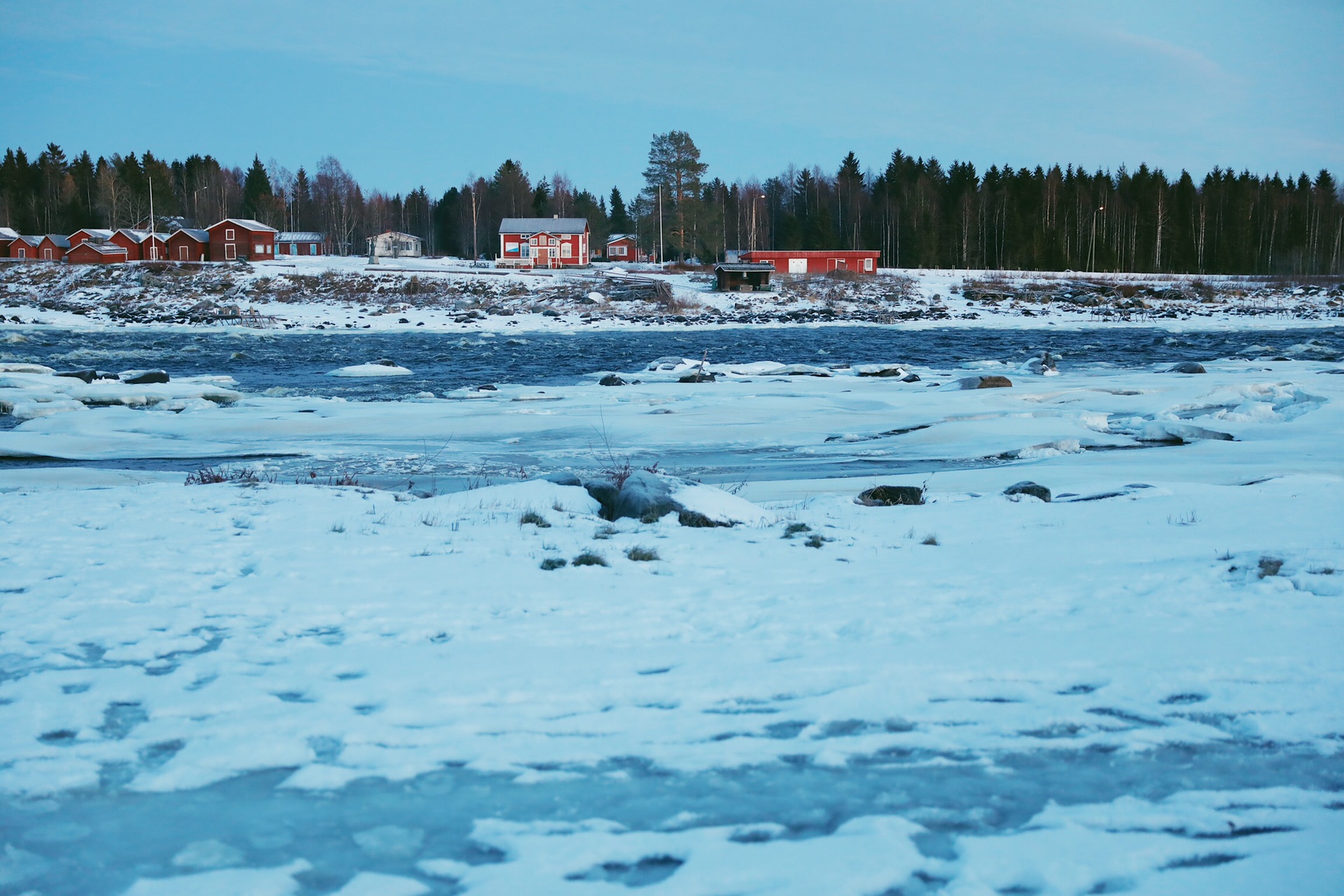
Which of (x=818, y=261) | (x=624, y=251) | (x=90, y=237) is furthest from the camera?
(x=624, y=251)

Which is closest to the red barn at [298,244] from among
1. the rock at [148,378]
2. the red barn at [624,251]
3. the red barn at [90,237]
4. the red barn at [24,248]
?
the red barn at [90,237]

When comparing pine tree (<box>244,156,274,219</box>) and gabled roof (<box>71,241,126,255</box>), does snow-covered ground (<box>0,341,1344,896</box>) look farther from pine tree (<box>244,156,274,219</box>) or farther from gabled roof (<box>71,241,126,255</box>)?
pine tree (<box>244,156,274,219</box>)

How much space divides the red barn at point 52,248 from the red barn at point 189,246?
8.52 meters

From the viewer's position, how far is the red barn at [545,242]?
249ft

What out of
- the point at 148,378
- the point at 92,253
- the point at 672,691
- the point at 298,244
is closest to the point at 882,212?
the point at 298,244

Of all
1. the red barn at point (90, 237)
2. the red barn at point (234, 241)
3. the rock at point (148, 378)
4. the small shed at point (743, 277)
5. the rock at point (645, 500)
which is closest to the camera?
the rock at point (645, 500)

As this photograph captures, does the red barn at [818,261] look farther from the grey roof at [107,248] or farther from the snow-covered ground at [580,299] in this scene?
the grey roof at [107,248]

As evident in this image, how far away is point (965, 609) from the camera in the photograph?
5371 millimetres

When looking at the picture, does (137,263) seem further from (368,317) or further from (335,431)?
(335,431)

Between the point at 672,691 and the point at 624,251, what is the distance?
3589 inches

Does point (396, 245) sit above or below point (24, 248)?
above

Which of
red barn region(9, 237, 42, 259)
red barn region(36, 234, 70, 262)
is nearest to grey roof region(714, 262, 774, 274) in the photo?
red barn region(36, 234, 70, 262)

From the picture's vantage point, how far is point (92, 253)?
6975 cm

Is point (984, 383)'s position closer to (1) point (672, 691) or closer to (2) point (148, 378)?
(1) point (672, 691)
